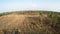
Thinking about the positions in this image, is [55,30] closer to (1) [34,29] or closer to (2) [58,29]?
(2) [58,29]

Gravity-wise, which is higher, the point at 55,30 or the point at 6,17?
the point at 6,17

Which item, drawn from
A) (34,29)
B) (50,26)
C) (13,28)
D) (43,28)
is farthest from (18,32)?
(50,26)

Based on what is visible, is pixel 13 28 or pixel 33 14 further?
pixel 33 14

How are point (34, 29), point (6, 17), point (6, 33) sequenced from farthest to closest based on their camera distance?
point (6, 17) < point (34, 29) < point (6, 33)

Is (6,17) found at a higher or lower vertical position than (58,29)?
higher

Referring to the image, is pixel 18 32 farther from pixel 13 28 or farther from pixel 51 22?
pixel 51 22

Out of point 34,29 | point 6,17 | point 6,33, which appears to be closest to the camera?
point 6,33

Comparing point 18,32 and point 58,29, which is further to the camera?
point 58,29

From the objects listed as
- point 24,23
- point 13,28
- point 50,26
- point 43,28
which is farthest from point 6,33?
point 50,26

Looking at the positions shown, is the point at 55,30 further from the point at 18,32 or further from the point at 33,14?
the point at 18,32
